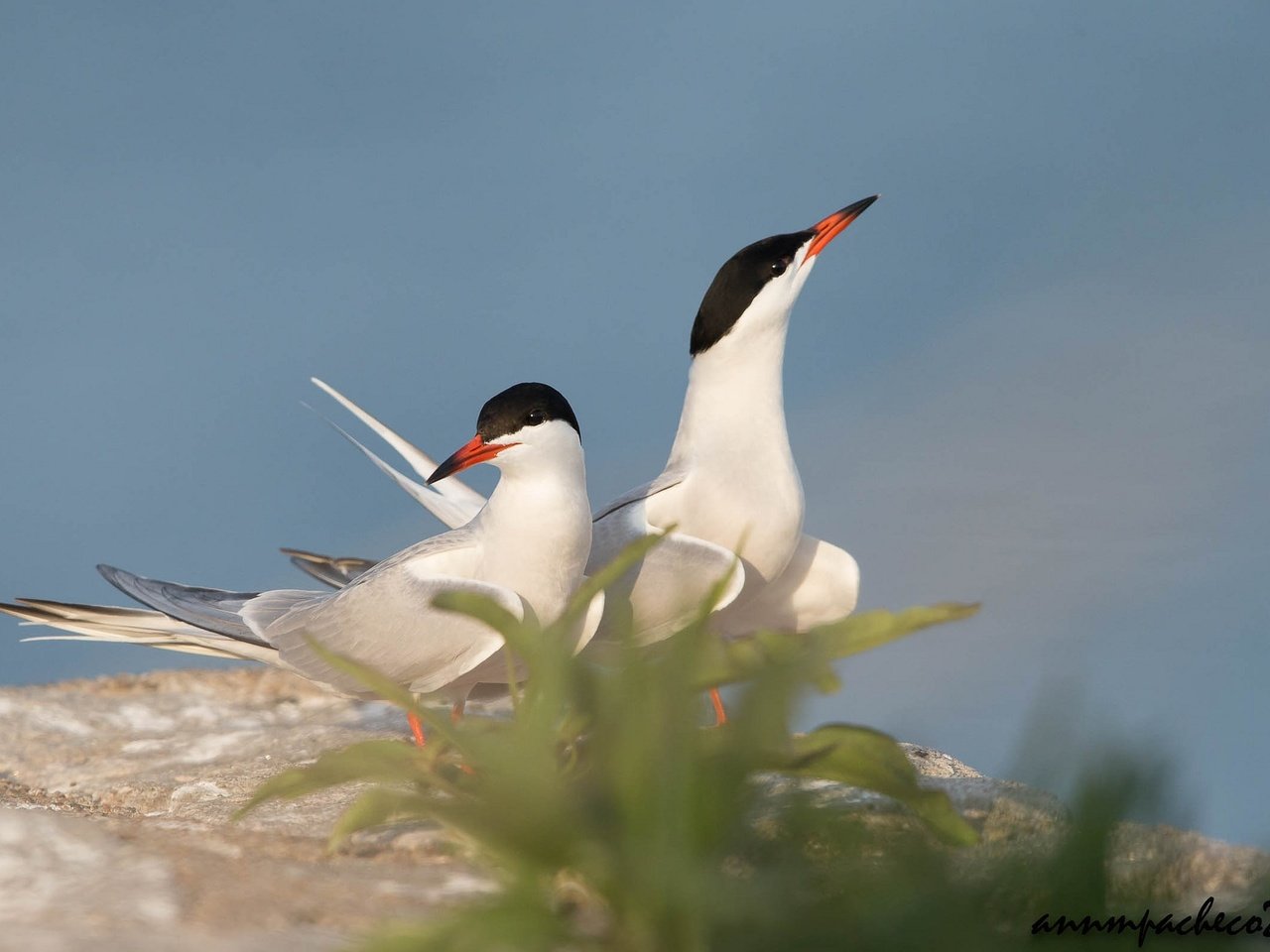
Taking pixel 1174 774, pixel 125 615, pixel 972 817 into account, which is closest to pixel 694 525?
pixel 972 817

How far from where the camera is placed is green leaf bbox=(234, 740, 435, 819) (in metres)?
3.13

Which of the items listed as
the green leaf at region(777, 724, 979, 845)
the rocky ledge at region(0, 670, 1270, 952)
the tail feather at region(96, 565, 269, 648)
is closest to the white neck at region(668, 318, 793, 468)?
the rocky ledge at region(0, 670, 1270, 952)

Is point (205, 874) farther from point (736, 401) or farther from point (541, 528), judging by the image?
point (736, 401)

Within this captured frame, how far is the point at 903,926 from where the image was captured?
2.42m

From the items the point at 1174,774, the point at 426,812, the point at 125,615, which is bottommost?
the point at 1174,774

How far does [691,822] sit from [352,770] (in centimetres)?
100

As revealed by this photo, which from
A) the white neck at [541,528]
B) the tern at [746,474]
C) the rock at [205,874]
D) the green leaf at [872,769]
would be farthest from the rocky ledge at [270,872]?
the tern at [746,474]

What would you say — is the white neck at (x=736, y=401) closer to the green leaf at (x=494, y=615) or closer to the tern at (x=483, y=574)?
the tern at (x=483, y=574)

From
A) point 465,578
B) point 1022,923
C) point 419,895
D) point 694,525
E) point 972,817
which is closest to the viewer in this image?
point 1022,923

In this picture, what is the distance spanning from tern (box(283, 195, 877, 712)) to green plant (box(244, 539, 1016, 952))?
1.81m

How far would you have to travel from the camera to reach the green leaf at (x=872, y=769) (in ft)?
10.2

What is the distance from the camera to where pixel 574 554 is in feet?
15.6

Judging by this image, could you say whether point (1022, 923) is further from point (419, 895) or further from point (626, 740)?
point (419, 895)

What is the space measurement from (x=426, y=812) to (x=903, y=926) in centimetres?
99
